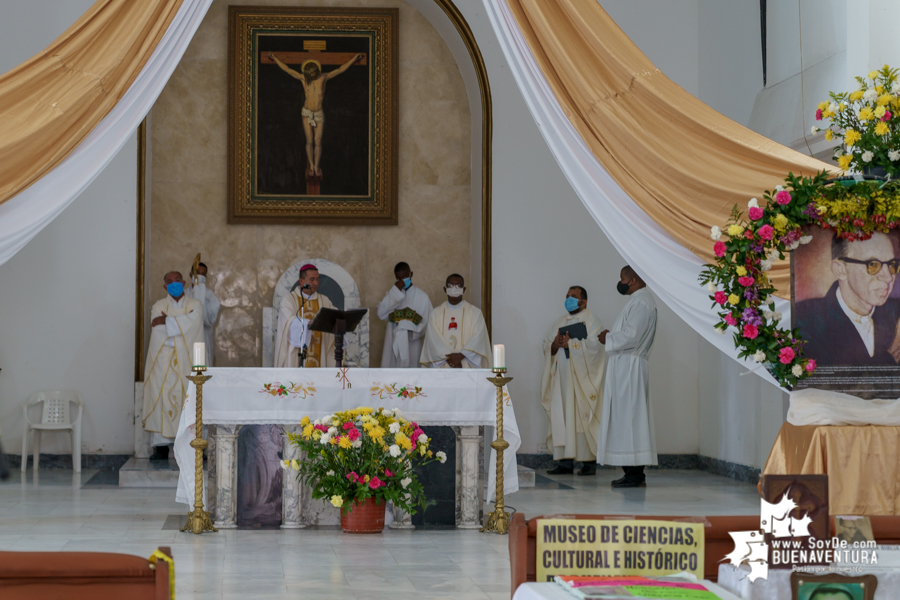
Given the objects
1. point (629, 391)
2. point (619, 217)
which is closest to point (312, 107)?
point (629, 391)

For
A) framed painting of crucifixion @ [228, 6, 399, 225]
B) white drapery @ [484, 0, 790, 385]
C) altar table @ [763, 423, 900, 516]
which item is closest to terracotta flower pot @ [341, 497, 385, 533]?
white drapery @ [484, 0, 790, 385]

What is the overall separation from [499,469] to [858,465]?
3.13 metres

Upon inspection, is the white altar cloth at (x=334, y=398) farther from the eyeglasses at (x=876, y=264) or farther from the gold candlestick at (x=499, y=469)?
the eyeglasses at (x=876, y=264)

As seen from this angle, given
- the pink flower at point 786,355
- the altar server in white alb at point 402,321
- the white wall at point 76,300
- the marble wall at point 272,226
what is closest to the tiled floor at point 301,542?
the white wall at point 76,300

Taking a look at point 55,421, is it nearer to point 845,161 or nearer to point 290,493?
point 290,493

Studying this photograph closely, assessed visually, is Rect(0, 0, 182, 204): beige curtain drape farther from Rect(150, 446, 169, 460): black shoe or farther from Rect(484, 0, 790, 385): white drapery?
Rect(150, 446, 169, 460): black shoe

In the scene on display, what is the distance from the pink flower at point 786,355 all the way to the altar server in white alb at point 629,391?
17.3 feet

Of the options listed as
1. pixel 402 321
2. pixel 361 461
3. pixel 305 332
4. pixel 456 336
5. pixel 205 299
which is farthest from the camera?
pixel 402 321

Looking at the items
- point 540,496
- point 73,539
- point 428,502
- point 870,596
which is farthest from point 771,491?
point 540,496

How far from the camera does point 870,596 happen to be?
2.25 meters

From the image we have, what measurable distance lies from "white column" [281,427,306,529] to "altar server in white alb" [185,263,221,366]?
4.40 metres

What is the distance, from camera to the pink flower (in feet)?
13.8

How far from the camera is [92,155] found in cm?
505

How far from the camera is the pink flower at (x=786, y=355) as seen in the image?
422 cm
